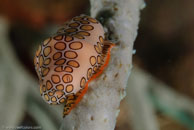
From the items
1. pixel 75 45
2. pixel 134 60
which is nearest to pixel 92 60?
pixel 75 45

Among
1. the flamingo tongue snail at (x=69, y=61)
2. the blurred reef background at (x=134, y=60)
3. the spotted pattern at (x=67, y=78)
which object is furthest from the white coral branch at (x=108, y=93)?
the blurred reef background at (x=134, y=60)

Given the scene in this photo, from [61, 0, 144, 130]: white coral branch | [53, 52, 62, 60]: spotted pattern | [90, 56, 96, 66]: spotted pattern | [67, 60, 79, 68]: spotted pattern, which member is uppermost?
[53, 52, 62, 60]: spotted pattern

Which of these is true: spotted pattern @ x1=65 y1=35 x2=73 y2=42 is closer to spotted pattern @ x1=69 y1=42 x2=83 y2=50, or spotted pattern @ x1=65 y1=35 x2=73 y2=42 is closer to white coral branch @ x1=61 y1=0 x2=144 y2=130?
spotted pattern @ x1=69 y1=42 x2=83 y2=50

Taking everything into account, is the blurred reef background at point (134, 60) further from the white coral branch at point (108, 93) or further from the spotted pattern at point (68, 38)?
the spotted pattern at point (68, 38)

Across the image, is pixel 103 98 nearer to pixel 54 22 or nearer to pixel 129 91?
pixel 129 91

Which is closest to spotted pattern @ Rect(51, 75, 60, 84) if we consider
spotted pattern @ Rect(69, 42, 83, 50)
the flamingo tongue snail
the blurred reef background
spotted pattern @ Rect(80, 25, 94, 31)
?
the flamingo tongue snail

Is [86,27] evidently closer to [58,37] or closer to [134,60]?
[58,37]

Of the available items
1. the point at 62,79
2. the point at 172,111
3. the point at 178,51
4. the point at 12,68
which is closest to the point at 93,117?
the point at 62,79
